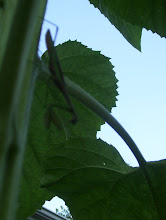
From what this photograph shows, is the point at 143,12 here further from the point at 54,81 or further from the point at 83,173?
the point at 54,81

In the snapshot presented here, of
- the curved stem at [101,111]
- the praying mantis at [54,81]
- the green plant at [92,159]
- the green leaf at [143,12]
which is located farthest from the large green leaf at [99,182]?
the praying mantis at [54,81]

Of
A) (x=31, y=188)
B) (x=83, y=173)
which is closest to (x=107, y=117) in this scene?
(x=83, y=173)

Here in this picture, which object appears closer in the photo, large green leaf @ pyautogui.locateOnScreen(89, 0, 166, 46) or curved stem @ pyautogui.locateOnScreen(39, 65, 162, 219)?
curved stem @ pyautogui.locateOnScreen(39, 65, 162, 219)

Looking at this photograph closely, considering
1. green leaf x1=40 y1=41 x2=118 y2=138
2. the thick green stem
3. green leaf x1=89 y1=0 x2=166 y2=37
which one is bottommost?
the thick green stem

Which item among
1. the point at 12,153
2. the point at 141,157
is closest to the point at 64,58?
the point at 141,157

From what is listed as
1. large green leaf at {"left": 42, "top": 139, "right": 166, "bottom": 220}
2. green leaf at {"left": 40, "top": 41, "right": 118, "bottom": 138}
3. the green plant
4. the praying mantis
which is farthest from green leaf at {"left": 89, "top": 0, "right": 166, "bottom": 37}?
the praying mantis

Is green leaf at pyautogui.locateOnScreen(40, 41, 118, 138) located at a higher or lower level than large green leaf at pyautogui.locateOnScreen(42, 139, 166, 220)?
higher

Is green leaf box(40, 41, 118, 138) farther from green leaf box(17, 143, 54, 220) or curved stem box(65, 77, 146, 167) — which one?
curved stem box(65, 77, 146, 167)
